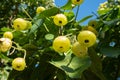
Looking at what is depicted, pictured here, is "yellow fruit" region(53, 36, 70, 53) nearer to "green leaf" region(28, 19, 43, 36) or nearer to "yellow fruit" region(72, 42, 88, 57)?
"yellow fruit" region(72, 42, 88, 57)

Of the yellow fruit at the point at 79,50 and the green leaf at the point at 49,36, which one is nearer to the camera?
the yellow fruit at the point at 79,50

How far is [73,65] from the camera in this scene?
181 centimetres

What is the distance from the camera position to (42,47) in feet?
6.71

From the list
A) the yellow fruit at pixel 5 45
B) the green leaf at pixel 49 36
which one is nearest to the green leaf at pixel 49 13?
the green leaf at pixel 49 36

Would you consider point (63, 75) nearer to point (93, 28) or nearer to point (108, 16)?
point (93, 28)

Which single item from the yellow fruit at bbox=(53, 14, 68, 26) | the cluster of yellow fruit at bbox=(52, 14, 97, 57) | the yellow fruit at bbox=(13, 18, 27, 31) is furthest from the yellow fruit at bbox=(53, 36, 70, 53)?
the yellow fruit at bbox=(13, 18, 27, 31)

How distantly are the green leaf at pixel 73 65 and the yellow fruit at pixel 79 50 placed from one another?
0.04m

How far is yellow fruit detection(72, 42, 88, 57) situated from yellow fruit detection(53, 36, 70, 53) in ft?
0.15

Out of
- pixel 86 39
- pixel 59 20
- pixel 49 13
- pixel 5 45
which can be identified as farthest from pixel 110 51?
pixel 5 45

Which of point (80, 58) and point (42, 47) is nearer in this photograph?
point (80, 58)

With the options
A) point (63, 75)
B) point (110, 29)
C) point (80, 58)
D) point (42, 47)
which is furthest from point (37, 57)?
point (110, 29)

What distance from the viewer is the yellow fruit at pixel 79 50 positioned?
1723mm

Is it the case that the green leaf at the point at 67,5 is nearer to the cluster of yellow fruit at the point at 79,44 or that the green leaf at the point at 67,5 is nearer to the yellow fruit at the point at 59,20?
the yellow fruit at the point at 59,20

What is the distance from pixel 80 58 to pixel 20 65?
1.02ft
